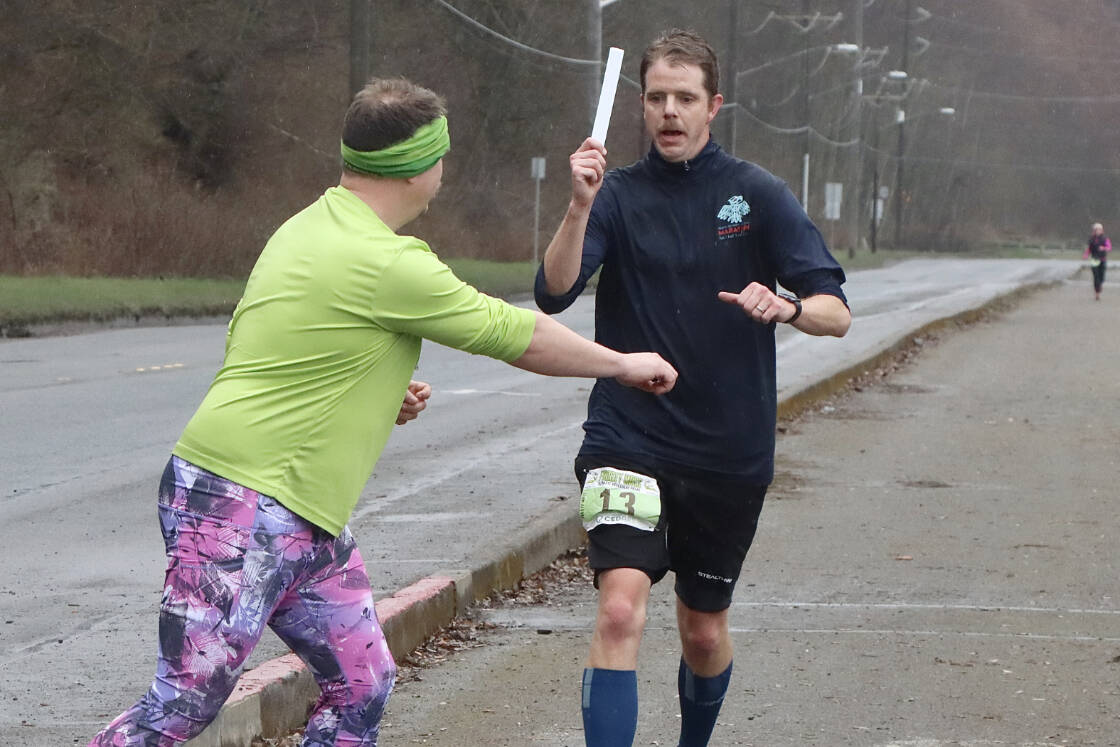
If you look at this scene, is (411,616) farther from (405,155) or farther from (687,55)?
(405,155)

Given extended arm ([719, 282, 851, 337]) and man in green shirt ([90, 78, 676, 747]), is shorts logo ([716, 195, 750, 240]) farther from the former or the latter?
man in green shirt ([90, 78, 676, 747])

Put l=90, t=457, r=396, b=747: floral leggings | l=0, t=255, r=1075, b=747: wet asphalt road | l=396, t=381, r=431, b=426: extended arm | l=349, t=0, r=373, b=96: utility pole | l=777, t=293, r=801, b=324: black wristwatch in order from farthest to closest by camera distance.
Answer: l=349, t=0, r=373, b=96: utility pole < l=0, t=255, r=1075, b=747: wet asphalt road < l=777, t=293, r=801, b=324: black wristwatch < l=396, t=381, r=431, b=426: extended arm < l=90, t=457, r=396, b=747: floral leggings

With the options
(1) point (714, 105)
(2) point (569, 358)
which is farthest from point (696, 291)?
(2) point (569, 358)

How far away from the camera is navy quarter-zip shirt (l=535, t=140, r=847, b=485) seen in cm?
498

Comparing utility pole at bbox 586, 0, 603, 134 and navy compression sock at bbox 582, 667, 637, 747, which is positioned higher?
utility pole at bbox 586, 0, 603, 134

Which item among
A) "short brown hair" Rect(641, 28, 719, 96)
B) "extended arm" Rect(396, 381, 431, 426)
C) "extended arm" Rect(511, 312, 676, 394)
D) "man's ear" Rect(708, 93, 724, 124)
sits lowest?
"extended arm" Rect(396, 381, 431, 426)

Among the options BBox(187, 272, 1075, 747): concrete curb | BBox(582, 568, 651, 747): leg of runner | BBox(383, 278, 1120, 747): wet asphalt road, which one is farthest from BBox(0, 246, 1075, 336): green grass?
BBox(582, 568, 651, 747): leg of runner

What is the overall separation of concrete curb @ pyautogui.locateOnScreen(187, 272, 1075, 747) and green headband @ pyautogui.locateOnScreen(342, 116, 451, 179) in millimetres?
1786

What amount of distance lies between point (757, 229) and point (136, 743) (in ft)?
7.14

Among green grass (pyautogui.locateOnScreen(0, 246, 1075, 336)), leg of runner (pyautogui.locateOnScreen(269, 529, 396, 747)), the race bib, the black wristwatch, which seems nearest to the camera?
leg of runner (pyautogui.locateOnScreen(269, 529, 396, 747))

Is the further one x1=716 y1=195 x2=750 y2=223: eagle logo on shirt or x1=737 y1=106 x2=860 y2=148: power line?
x1=737 y1=106 x2=860 y2=148: power line

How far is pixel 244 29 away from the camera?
43062mm

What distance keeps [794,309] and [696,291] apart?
0.32 metres

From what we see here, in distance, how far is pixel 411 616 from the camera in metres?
6.84
